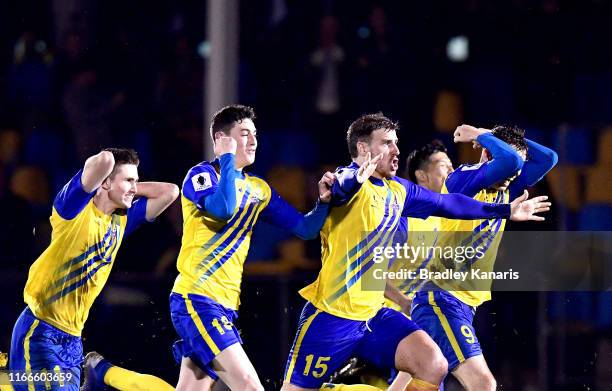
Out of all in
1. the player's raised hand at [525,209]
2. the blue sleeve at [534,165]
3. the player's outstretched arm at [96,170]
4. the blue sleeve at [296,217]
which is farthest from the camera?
the blue sleeve at [534,165]

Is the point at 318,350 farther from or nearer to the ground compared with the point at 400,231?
nearer to the ground

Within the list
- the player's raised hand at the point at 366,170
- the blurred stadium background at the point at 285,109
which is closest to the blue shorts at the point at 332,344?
the player's raised hand at the point at 366,170

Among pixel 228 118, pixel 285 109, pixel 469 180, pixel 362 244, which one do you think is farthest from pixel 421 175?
pixel 285 109

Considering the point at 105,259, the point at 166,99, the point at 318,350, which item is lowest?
the point at 318,350

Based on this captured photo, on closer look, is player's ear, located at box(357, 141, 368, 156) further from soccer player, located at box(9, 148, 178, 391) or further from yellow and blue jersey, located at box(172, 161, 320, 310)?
soccer player, located at box(9, 148, 178, 391)

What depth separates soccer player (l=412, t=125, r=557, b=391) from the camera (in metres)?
6.58

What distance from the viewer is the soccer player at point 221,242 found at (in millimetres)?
5953

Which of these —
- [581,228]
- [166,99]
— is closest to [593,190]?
[581,228]

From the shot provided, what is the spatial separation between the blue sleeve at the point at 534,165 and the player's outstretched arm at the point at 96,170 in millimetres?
2558

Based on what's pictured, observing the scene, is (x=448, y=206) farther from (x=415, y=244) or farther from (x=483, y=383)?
(x=483, y=383)

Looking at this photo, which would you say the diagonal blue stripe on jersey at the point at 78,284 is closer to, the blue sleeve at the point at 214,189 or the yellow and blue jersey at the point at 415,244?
the blue sleeve at the point at 214,189

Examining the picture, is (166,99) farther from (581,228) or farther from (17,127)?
(581,228)

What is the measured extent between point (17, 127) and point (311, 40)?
8.66ft

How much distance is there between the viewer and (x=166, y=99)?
9938 millimetres
